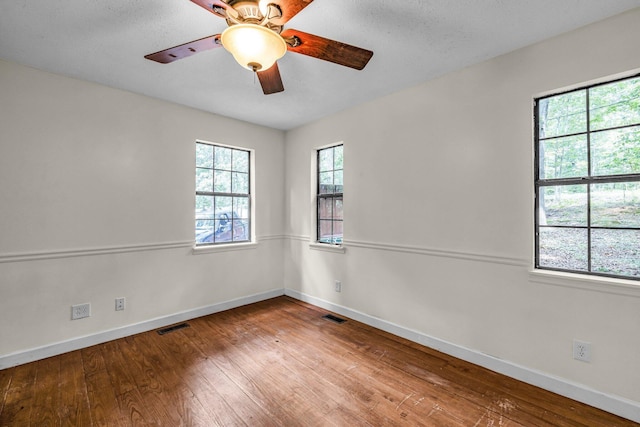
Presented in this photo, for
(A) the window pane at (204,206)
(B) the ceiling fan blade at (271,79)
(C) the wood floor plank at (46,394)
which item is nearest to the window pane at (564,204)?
(B) the ceiling fan blade at (271,79)

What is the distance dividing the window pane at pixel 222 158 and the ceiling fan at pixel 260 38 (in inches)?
81.6

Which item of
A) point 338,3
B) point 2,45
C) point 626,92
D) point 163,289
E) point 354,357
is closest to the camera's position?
point 338,3

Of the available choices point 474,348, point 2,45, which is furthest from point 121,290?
point 474,348

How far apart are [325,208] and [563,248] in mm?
Result: 2571

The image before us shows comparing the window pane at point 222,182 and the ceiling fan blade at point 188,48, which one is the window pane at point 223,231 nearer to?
the window pane at point 222,182

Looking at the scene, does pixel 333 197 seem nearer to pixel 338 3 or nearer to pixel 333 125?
pixel 333 125

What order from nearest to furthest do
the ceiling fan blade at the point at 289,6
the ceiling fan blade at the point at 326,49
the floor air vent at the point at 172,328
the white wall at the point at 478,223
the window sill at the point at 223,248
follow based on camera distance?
the ceiling fan blade at the point at 289,6
the ceiling fan blade at the point at 326,49
the white wall at the point at 478,223
the floor air vent at the point at 172,328
the window sill at the point at 223,248

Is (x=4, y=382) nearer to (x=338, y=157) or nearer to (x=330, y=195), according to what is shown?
(x=330, y=195)

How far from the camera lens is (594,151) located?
6.58ft

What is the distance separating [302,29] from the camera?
199 centimetres

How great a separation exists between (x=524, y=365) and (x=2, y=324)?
13.9 ft

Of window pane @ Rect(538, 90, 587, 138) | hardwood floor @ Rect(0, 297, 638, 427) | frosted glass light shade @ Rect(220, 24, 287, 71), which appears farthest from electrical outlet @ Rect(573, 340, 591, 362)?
frosted glass light shade @ Rect(220, 24, 287, 71)

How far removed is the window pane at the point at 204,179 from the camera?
3619mm

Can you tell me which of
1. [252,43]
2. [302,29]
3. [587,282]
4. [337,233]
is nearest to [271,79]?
[302,29]
